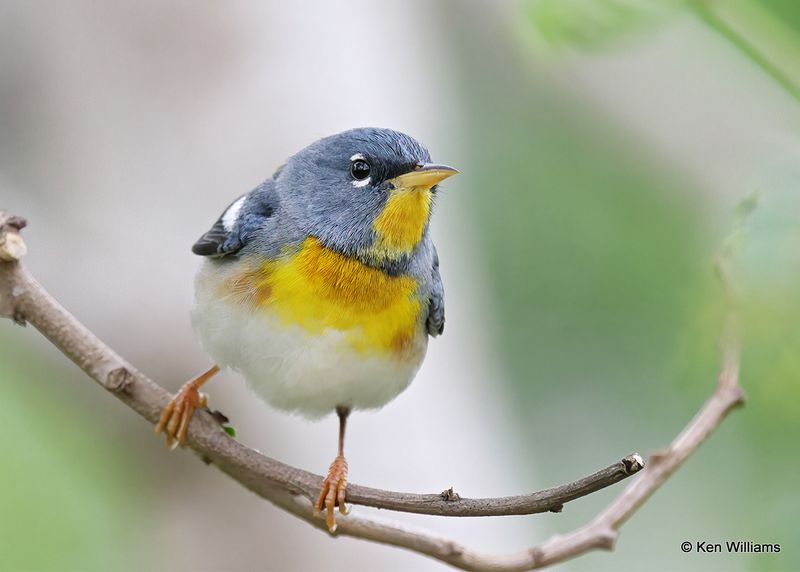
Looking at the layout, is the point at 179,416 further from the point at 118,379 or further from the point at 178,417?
the point at 118,379

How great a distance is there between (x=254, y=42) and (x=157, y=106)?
55 cm

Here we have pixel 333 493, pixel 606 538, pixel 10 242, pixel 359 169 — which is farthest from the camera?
pixel 359 169

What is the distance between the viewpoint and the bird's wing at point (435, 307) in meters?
2.68

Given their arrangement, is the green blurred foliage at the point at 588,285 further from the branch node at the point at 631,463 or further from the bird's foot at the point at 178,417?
the bird's foot at the point at 178,417

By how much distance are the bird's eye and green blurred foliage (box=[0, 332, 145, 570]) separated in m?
1.07

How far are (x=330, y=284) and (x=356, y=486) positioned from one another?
0.79 m

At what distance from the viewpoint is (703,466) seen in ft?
16.5

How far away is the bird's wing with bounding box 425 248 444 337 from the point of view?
8.80 ft

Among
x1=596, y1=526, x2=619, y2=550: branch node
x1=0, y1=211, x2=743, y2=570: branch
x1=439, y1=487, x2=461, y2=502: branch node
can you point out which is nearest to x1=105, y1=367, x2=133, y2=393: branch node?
x1=0, y1=211, x2=743, y2=570: branch

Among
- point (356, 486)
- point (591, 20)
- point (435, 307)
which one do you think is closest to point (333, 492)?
point (356, 486)

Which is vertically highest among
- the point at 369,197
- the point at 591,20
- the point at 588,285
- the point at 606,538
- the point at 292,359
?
the point at 588,285

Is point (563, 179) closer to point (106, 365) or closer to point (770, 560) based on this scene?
point (106, 365)

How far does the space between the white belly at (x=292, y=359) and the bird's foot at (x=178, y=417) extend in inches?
5.4

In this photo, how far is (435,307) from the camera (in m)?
2.69
